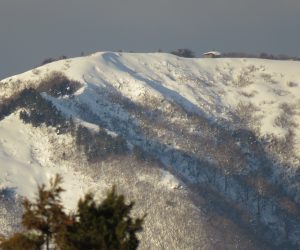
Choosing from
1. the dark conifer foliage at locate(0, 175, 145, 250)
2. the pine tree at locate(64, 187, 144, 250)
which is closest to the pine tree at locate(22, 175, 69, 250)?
the dark conifer foliage at locate(0, 175, 145, 250)

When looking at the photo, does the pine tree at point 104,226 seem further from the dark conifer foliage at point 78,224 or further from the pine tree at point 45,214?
the pine tree at point 45,214

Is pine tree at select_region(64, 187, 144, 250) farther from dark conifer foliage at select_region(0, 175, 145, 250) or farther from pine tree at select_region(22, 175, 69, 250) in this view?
pine tree at select_region(22, 175, 69, 250)

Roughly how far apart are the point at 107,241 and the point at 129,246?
86 cm

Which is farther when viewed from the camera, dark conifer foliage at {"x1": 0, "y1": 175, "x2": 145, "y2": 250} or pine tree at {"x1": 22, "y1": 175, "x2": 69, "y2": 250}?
pine tree at {"x1": 22, "y1": 175, "x2": 69, "y2": 250}

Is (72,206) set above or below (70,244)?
below

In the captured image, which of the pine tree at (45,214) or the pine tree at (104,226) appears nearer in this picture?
the pine tree at (104,226)

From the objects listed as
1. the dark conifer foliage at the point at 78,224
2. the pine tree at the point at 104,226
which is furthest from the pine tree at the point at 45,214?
the pine tree at the point at 104,226

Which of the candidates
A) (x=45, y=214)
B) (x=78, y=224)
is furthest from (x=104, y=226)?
(x=45, y=214)

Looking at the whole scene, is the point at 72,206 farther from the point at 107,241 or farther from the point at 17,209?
the point at 107,241

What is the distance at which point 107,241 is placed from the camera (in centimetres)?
4522

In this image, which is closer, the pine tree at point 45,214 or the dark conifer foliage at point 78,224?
the dark conifer foliage at point 78,224

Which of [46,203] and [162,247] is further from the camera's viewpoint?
[162,247]

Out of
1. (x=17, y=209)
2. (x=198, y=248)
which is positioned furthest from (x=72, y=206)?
(x=198, y=248)

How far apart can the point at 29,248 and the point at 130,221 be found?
156 inches
